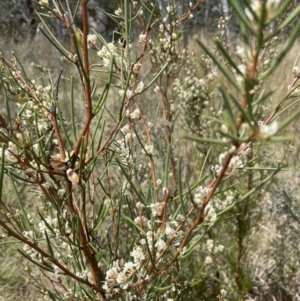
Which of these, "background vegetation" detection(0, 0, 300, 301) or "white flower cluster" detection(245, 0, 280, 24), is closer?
"white flower cluster" detection(245, 0, 280, 24)

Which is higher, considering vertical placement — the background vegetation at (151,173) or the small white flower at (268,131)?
the background vegetation at (151,173)

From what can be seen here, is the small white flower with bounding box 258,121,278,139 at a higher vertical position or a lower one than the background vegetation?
lower

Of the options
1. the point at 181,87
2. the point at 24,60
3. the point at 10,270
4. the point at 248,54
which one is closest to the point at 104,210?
the point at 248,54

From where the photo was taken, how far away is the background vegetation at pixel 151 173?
0.51 meters

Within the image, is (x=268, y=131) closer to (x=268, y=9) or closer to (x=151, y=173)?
(x=268, y=9)

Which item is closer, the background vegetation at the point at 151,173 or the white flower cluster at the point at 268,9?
the white flower cluster at the point at 268,9

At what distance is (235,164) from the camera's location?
21.3 inches

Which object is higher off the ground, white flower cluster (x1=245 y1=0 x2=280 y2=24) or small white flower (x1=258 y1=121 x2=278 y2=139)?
white flower cluster (x1=245 y1=0 x2=280 y2=24)

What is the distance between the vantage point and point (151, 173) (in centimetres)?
88

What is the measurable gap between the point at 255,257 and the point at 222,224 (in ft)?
1.08

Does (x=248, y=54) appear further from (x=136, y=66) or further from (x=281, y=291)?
(x=281, y=291)

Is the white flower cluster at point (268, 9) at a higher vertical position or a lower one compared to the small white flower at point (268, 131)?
higher

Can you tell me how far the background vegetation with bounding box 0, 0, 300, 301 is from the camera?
20.0 inches

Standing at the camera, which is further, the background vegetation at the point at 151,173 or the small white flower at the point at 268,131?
the background vegetation at the point at 151,173
